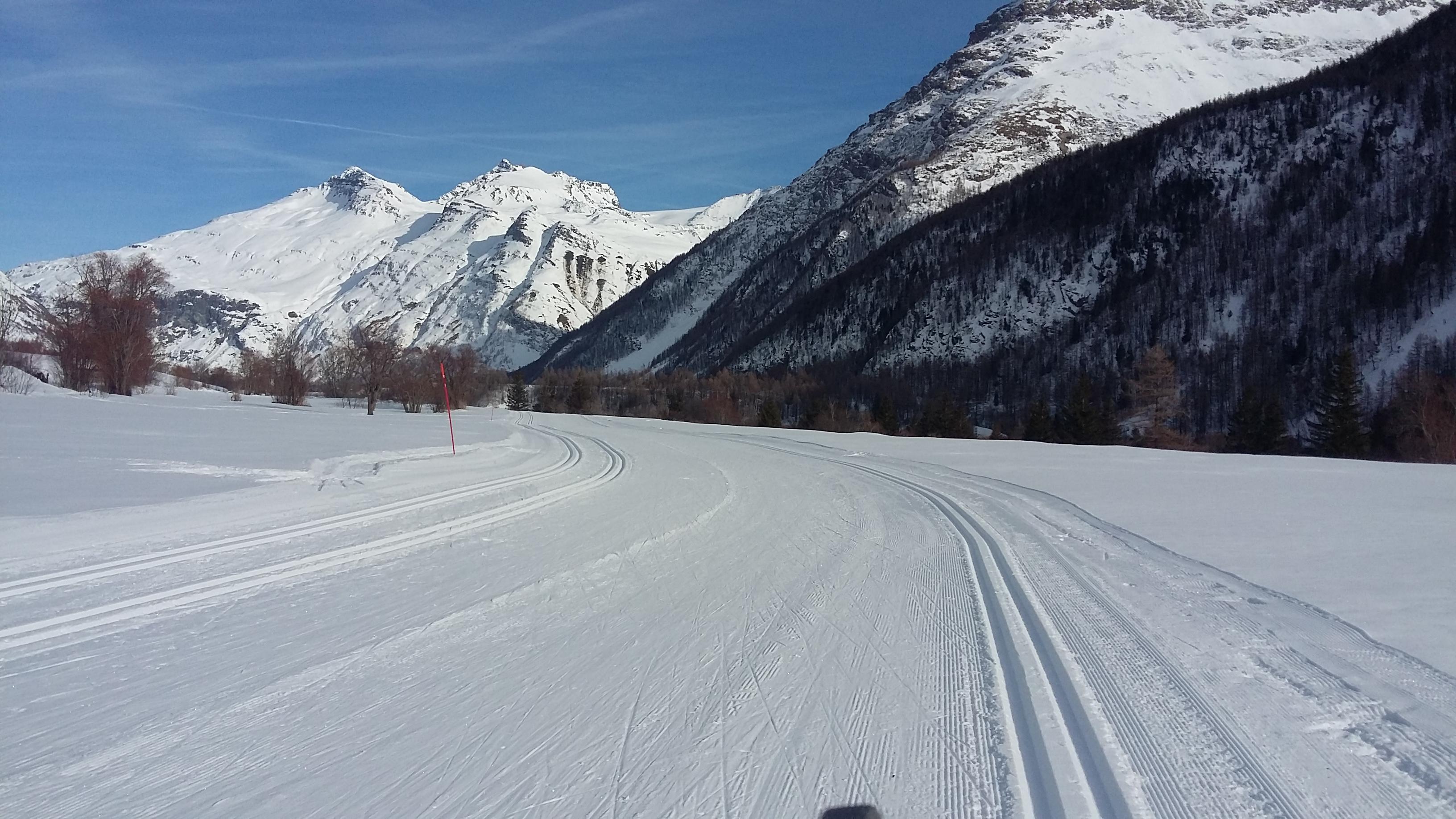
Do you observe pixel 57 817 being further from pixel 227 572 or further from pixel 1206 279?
pixel 1206 279

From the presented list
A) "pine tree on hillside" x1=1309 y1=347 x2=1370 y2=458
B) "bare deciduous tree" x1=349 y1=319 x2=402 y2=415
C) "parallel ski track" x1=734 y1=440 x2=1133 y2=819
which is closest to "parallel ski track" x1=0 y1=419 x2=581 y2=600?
"parallel ski track" x1=734 y1=440 x2=1133 y2=819

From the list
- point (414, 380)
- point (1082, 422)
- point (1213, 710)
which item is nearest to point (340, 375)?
point (414, 380)

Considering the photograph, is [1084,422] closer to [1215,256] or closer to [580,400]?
[580,400]

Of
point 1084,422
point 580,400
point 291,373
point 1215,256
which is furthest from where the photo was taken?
point 1215,256

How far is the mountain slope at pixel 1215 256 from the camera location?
108125 millimetres

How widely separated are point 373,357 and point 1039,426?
53.0 meters

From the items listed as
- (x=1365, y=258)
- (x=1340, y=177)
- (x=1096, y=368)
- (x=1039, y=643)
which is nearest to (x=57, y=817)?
(x=1039, y=643)

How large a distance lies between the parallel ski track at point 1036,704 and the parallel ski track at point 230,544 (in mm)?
8135

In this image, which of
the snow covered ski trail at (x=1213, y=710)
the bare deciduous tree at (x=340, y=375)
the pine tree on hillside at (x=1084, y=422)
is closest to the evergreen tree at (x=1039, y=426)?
the pine tree on hillside at (x=1084, y=422)

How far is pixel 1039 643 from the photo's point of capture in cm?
584

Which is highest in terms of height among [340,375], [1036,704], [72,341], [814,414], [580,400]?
[72,341]

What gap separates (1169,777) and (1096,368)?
13664 cm

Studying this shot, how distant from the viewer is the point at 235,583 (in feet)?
24.0

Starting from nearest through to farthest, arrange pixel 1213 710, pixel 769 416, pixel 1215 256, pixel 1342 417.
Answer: pixel 1213 710 < pixel 1342 417 < pixel 769 416 < pixel 1215 256
